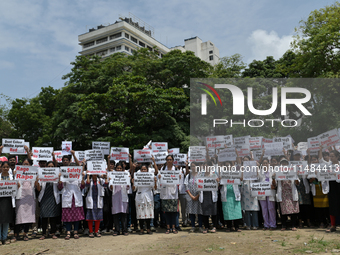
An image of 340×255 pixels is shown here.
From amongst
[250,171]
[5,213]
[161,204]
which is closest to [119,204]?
[161,204]

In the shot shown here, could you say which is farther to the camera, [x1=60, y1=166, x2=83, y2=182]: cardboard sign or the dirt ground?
[x1=60, y1=166, x2=83, y2=182]: cardboard sign

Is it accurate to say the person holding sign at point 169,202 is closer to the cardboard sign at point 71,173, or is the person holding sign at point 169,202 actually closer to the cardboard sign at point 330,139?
the cardboard sign at point 71,173

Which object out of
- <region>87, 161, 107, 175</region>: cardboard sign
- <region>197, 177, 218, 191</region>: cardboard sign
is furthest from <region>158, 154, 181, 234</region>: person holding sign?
<region>87, 161, 107, 175</region>: cardboard sign

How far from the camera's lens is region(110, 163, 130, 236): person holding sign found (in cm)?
777

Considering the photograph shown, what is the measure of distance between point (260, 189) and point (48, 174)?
5.24 m

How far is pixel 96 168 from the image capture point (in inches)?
300

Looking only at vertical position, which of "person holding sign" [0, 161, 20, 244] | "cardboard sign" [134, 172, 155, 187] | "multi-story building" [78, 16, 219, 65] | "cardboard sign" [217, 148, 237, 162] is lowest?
"person holding sign" [0, 161, 20, 244]

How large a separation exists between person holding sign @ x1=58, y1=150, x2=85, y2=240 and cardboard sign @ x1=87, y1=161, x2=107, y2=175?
33 centimetres

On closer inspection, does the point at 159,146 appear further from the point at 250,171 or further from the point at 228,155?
the point at 250,171

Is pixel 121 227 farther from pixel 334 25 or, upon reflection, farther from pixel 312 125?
pixel 334 25

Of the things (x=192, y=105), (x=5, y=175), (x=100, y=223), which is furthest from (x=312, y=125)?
(x=5, y=175)

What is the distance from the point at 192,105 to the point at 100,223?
44.7 ft

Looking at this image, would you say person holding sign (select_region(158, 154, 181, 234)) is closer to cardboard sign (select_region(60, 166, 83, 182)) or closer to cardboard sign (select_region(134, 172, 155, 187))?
cardboard sign (select_region(134, 172, 155, 187))

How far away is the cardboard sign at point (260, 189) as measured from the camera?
26.1 ft
